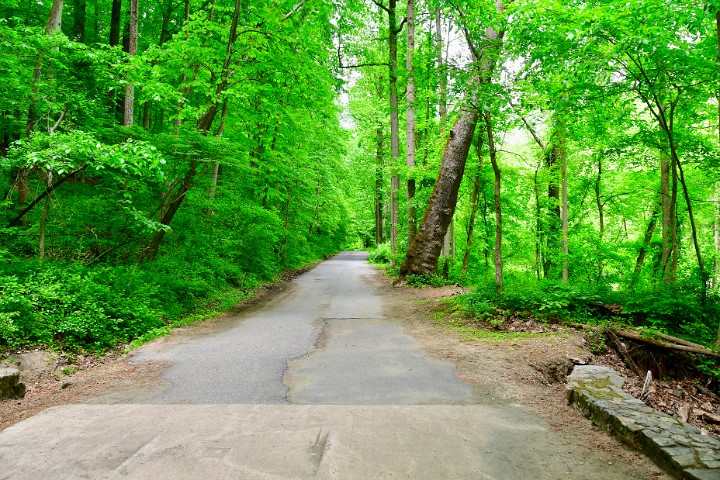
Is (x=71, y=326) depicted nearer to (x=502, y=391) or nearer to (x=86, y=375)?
(x=86, y=375)

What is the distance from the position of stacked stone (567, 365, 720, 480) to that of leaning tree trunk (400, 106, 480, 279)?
29.3 feet

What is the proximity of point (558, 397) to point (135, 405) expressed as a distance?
4.56 m

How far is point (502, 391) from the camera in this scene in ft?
15.0

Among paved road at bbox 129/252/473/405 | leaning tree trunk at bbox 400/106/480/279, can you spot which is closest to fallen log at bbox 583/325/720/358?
paved road at bbox 129/252/473/405

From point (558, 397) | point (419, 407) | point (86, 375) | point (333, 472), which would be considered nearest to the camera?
point (333, 472)

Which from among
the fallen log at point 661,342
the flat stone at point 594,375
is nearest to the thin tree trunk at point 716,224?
the fallen log at point 661,342

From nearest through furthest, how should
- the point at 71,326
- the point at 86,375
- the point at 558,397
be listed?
1. the point at 558,397
2. the point at 86,375
3. the point at 71,326

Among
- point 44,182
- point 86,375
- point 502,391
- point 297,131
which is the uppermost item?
point 297,131

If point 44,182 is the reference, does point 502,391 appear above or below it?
below

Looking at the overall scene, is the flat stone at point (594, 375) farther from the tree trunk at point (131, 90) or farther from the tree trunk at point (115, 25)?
the tree trunk at point (115, 25)

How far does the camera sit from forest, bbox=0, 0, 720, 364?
22.6 ft

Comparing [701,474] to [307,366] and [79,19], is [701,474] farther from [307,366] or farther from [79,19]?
[79,19]

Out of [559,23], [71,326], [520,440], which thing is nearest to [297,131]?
[559,23]

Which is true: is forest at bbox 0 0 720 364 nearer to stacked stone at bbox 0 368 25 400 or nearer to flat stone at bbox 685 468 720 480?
stacked stone at bbox 0 368 25 400
